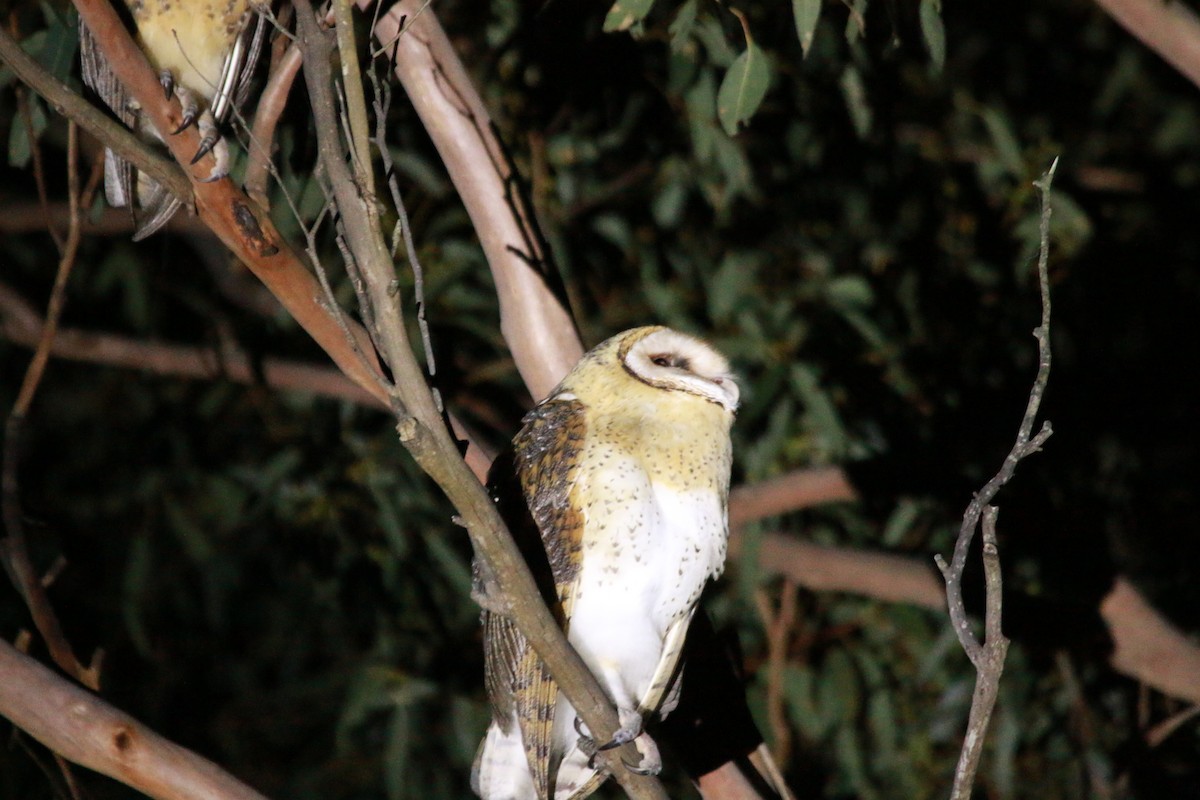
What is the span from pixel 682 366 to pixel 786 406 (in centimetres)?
106

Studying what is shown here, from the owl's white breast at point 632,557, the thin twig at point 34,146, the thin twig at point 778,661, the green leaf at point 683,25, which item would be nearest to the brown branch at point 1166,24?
the green leaf at point 683,25

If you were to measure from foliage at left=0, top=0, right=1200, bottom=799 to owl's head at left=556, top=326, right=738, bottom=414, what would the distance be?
0.73 m

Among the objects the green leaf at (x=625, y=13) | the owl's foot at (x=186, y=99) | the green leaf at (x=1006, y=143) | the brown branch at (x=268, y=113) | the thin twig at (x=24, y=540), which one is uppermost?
the owl's foot at (x=186, y=99)

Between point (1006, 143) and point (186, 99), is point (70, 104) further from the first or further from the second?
point (1006, 143)

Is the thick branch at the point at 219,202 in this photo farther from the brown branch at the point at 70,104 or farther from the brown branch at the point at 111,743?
the brown branch at the point at 111,743

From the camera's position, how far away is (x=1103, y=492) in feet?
11.2

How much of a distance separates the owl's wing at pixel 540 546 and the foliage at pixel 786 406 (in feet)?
3.04

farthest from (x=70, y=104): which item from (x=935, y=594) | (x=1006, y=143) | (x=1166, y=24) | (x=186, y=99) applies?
(x=1006, y=143)

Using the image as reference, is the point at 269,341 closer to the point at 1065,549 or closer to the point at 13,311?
the point at 13,311

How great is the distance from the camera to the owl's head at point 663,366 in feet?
6.38

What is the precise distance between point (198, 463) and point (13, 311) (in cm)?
53

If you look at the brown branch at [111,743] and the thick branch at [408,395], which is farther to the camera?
the brown branch at [111,743]

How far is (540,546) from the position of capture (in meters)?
1.87

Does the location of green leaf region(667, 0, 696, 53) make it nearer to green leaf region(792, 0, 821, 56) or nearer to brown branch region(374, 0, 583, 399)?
green leaf region(792, 0, 821, 56)
